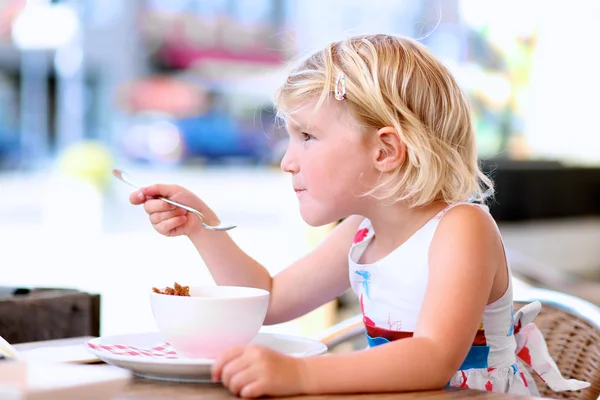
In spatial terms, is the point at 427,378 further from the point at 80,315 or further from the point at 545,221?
the point at 545,221

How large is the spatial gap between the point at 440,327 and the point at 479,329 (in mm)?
249

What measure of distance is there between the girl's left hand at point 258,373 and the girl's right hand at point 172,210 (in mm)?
379

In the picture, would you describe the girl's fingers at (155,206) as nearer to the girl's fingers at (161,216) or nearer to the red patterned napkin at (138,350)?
the girl's fingers at (161,216)

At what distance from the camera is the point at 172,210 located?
1082 mm

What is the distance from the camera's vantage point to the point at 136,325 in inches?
127

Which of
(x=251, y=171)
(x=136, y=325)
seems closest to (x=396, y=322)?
(x=136, y=325)

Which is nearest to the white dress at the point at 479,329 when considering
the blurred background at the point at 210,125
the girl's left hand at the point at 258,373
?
the girl's left hand at the point at 258,373

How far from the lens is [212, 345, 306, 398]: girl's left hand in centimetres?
68

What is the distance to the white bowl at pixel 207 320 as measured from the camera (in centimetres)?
77

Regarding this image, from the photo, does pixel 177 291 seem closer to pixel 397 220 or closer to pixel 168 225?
pixel 168 225

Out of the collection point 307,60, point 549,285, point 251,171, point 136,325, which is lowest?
point 251,171

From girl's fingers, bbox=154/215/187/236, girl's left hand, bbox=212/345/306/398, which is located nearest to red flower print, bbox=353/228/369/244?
girl's fingers, bbox=154/215/187/236

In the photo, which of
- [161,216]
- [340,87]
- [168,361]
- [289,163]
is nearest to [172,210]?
[161,216]

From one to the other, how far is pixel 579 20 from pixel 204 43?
4.23 metres
